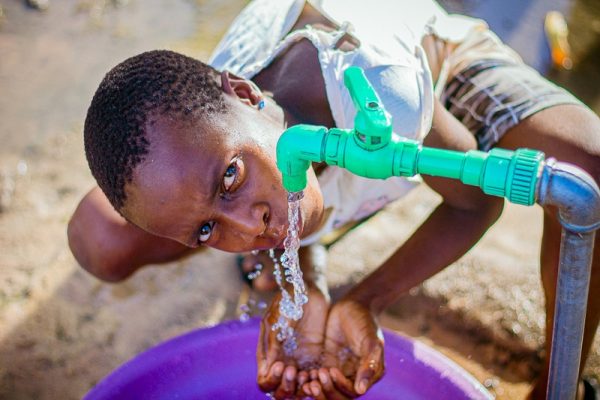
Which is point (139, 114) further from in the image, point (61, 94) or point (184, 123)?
point (61, 94)

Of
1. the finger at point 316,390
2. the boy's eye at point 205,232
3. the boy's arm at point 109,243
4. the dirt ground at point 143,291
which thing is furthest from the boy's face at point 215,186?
the dirt ground at point 143,291

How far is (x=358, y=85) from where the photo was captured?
37.5 inches

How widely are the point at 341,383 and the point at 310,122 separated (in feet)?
1.91

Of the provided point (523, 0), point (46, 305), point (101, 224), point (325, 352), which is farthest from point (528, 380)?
point (523, 0)

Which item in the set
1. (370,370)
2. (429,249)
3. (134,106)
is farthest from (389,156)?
(429,249)

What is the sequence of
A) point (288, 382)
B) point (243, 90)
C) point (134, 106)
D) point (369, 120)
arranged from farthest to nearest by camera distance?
point (288, 382) → point (243, 90) → point (134, 106) → point (369, 120)

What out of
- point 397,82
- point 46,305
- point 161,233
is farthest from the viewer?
point 46,305

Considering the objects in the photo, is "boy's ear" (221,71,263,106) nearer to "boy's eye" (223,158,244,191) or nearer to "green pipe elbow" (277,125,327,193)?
"boy's eye" (223,158,244,191)

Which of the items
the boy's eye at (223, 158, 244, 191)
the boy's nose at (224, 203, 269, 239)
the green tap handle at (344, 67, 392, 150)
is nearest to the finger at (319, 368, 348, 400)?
the boy's nose at (224, 203, 269, 239)

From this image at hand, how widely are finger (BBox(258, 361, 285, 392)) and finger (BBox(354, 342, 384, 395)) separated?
184 mm

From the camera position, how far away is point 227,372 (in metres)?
1.69

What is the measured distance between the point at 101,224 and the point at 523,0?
90.4 inches

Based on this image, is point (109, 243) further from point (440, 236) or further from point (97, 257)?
point (440, 236)

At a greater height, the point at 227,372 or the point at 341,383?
the point at 341,383
